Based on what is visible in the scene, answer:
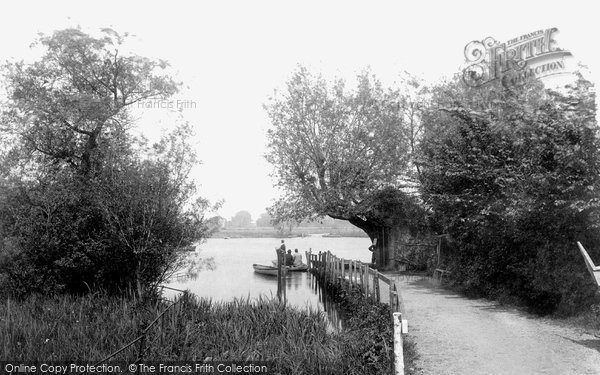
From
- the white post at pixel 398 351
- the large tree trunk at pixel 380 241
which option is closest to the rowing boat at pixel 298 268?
the large tree trunk at pixel 380 241

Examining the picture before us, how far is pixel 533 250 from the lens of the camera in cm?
1566

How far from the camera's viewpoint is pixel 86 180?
74.3 feet

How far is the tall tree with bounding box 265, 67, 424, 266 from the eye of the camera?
31672 mm

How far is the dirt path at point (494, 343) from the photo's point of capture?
10.1 metres

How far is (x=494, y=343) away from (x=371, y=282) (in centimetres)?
1454

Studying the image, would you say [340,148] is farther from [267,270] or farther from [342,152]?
[267,270]

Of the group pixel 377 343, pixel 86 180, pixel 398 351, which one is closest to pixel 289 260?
pixel 86 180

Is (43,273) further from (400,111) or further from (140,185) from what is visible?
(400,111)

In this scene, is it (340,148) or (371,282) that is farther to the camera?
(340,148)

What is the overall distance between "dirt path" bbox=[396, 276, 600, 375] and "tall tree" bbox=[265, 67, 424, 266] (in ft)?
51.5

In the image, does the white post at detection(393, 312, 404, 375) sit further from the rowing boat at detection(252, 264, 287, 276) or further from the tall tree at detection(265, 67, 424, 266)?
the rowing boat at detection(252, 264, 287, 276)

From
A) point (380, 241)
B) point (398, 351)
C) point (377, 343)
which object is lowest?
point (377, 343)

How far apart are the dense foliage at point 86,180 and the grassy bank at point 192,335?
3125mm

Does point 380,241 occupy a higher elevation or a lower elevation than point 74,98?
lower
